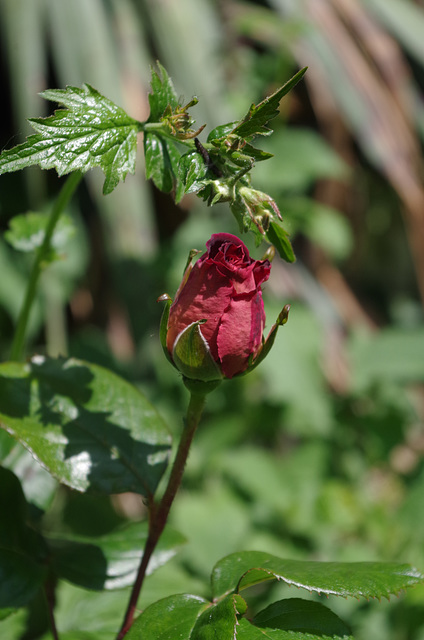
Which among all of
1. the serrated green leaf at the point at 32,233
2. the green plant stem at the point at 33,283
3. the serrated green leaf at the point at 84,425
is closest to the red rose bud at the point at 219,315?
the serrated green leaf at the point at 84,425

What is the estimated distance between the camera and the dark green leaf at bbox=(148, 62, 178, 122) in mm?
450

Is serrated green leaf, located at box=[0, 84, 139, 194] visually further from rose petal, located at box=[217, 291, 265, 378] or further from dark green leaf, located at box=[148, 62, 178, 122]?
rose petal, located at box=[217, 291, 265, 378]

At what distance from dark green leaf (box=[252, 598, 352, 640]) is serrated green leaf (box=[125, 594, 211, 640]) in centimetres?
4

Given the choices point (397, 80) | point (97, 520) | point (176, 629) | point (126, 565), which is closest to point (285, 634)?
point (176, 629)

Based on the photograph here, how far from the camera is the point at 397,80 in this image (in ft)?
6.13

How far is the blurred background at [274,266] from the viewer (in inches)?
51.6

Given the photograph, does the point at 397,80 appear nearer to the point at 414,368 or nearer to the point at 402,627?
the point at 414,368

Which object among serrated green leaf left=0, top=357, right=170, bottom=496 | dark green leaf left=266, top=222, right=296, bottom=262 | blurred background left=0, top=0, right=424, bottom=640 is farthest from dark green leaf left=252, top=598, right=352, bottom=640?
blurred background left=0, top=0, right=424, bottom=640

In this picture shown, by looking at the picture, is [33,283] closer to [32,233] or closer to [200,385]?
[32,233]

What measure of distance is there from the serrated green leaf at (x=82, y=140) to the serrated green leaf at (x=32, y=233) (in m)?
0.25

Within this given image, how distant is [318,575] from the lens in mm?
396

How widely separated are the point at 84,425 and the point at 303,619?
195 millimetres

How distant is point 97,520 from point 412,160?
3.98ft

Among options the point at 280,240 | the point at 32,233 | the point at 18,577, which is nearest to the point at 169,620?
the point at 18,577
